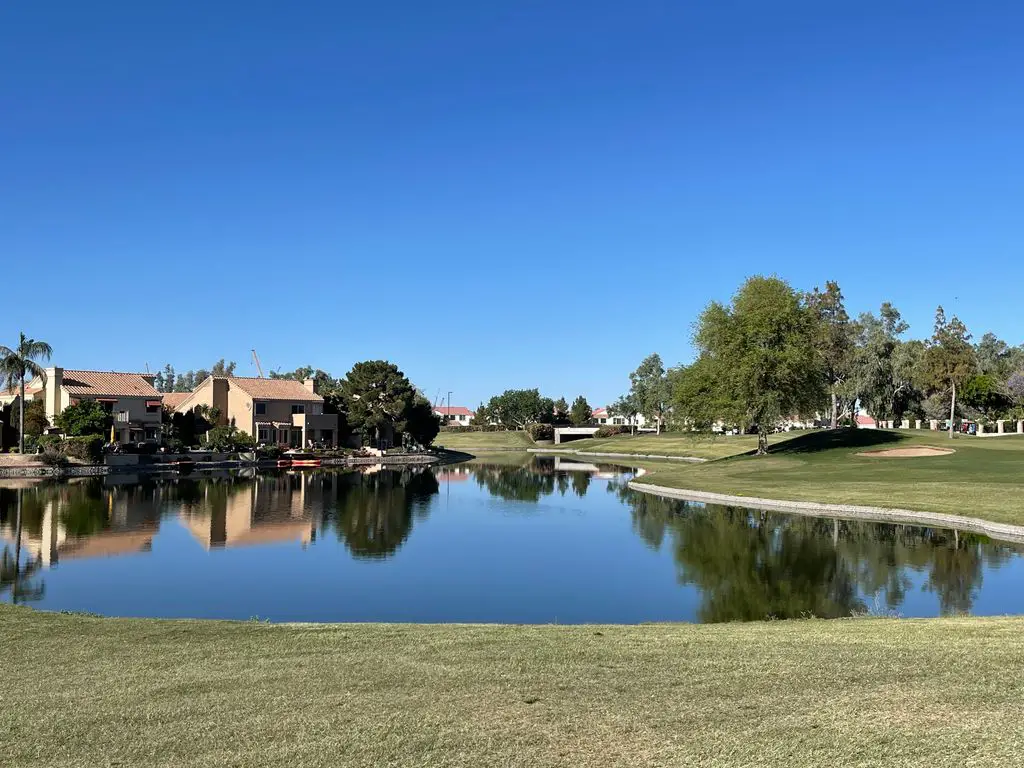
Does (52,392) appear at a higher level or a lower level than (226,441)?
higher

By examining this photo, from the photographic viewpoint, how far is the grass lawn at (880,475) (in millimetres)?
38719

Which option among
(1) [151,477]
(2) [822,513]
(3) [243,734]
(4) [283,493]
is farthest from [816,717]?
(1) [151,477]

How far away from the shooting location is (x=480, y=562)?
96.1ft

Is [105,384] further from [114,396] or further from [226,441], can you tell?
[226,441]

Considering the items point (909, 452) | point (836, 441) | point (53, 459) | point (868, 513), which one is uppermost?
point (836, 441)


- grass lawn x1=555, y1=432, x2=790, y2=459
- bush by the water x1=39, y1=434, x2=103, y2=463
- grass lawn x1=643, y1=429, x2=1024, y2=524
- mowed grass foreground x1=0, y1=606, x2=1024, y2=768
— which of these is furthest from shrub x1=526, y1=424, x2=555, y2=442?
mowed grass foreground x1=0, y1=606, x2=1024, y2=768

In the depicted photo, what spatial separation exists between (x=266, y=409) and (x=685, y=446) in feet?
168

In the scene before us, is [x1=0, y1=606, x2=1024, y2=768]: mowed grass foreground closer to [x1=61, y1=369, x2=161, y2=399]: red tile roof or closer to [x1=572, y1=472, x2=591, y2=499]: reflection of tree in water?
[x1=572, y1=472, x2=591, y2=499]: reflection of tree in water

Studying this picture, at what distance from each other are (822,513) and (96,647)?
3423cm

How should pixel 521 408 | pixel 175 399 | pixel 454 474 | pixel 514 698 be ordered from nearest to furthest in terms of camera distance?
pixel 514 698, pixel 454 474, pixel 175 399, pixel 521 408

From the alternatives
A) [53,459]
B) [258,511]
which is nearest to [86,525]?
[258,511]

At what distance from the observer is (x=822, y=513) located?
131ft

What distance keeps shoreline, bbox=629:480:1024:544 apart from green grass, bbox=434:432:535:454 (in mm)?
100084

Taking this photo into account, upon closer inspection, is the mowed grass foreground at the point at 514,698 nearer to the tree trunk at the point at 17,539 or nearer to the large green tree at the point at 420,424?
the tree trunk at the point at 17,539
